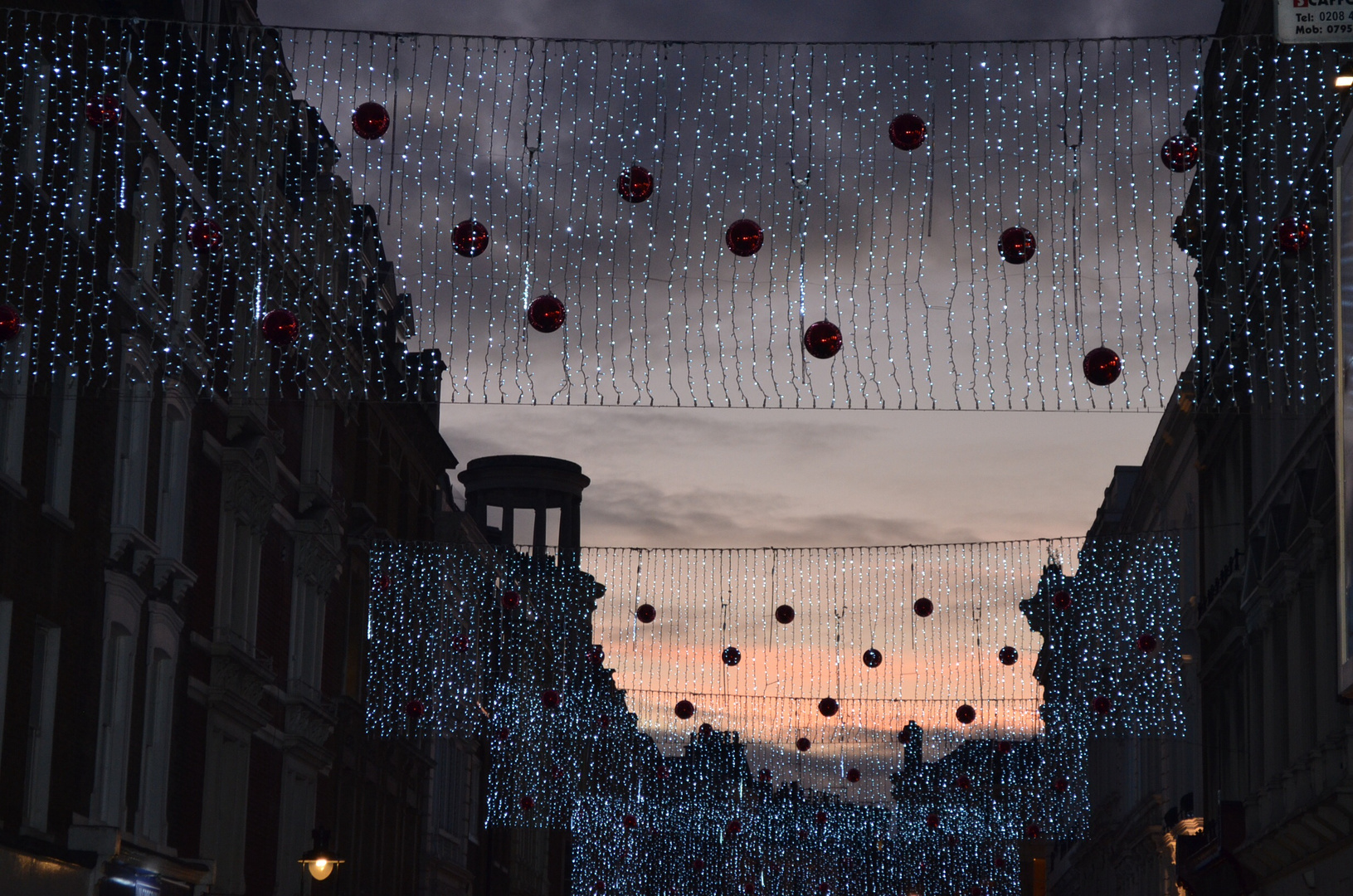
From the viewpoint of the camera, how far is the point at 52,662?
62.2 ft

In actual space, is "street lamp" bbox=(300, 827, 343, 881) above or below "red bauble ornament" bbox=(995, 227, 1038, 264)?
below

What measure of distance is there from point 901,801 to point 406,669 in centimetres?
1864

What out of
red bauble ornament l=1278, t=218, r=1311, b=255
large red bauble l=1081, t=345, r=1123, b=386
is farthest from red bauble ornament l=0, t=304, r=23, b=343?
red bauble ornament l=1278, t=218, r=1311, b=255

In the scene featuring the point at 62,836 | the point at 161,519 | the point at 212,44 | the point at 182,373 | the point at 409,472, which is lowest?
the point at 62,836

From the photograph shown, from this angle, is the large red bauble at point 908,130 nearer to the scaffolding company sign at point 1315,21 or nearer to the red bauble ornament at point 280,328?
the scaffolding company sign at point 1315,21

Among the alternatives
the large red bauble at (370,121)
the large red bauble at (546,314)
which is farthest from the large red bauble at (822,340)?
the large red bauble at (370,121)

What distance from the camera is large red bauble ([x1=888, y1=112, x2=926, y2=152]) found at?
13.3 metres

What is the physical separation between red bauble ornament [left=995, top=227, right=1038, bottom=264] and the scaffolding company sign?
2654 millimetres

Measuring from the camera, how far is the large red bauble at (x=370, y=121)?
43.9 feet

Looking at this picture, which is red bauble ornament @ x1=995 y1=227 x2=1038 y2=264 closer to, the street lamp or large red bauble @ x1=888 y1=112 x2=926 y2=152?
large red bauble @ x1=888 y1=112 x2=926 y2=152

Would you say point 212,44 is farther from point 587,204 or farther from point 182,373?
point 587,204

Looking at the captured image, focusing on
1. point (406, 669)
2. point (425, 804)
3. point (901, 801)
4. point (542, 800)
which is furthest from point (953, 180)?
point (901, 801)

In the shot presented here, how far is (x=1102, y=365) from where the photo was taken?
46.8 ft

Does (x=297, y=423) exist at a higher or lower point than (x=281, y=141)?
lower
